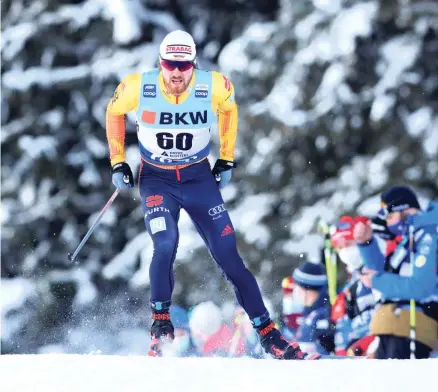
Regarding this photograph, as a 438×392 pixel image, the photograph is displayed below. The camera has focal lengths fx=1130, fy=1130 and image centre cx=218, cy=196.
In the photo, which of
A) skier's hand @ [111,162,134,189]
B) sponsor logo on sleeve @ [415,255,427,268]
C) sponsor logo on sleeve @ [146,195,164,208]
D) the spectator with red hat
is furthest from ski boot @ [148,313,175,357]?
sponsor logo on sleeve @ [415,255,427,268]

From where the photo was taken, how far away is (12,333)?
1334 centimetres

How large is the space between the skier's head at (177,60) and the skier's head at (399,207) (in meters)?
1.68

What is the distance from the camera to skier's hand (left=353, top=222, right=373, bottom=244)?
7082 mm

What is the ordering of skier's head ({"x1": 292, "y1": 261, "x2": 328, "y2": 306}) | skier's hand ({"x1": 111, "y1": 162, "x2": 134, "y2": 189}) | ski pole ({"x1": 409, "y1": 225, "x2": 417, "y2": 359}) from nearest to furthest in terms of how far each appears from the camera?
skier's hand ({"x1": 111, "y1": 162, "x2": 134, "y2": 189}), ski pole ({"x1": 409, "y1": 225, "x2": 417, "y2": 359}), skier's head ({"x1": 292, "y1": 261, "x2": 328, "y2": 306})

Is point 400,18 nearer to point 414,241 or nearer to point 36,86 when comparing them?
point 36,86

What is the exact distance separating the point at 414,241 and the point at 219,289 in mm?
6483

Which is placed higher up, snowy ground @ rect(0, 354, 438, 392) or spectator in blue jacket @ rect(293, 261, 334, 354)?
spectator in blue jacket @ rect(293, 261, 334, 354)

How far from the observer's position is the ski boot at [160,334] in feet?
19.5

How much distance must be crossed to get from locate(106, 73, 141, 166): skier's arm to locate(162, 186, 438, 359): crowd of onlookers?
112 cm

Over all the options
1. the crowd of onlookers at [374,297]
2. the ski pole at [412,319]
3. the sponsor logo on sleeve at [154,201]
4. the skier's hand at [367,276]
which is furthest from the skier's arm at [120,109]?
the ski pole at [412,319]

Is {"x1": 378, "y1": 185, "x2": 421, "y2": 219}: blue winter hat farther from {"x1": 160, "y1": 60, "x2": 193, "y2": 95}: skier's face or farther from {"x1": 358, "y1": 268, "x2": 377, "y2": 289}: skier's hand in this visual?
{"x1": 160, "y1": 60, "x2": 193, "y2": 95}: skier's face

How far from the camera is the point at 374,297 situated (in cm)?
687

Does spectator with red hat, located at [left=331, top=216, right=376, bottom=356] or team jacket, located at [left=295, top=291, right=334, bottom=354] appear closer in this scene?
spectator with red hat, located at [left=331, top=216, right=376, bottom=356]

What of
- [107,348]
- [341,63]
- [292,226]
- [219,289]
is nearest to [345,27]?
[341,63]
